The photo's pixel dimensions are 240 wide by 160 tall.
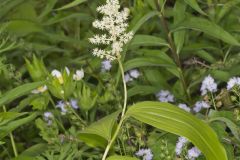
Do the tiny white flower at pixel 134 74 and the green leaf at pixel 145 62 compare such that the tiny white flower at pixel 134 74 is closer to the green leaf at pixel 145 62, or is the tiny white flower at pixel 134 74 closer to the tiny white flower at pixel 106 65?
the tiny white flower at pixel 106 65

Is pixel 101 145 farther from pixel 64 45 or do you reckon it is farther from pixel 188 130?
pixel 64 45

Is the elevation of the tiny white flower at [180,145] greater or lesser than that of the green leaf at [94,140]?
greater

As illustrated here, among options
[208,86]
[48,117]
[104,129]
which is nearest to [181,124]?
[104,129]

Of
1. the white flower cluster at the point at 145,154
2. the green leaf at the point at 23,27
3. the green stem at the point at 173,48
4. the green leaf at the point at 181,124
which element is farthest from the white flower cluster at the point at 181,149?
the green leaf at the point at 23,27

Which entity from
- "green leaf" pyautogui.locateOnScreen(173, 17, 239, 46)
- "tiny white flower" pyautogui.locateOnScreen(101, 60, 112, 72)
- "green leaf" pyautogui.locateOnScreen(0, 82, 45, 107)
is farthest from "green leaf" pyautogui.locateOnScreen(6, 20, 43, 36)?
"green leaf" pyautogui.locateOnScreen(0, 82, 45, 107)

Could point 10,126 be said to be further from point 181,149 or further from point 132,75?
point 132,75

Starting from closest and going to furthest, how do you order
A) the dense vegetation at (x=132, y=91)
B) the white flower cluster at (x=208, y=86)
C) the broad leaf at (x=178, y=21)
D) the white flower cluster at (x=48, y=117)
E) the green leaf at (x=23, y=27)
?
the dense vegetation at (x=132, y=91)
the white flower cluster at (x=208, y=86)
the white flower cluster at (x=48, y=117)
the broad leaf at (x=178, y=21)
the green leaf at (x=23, y=27)

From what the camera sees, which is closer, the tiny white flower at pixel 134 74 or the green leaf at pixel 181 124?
the green leaf at pixel 181 124
